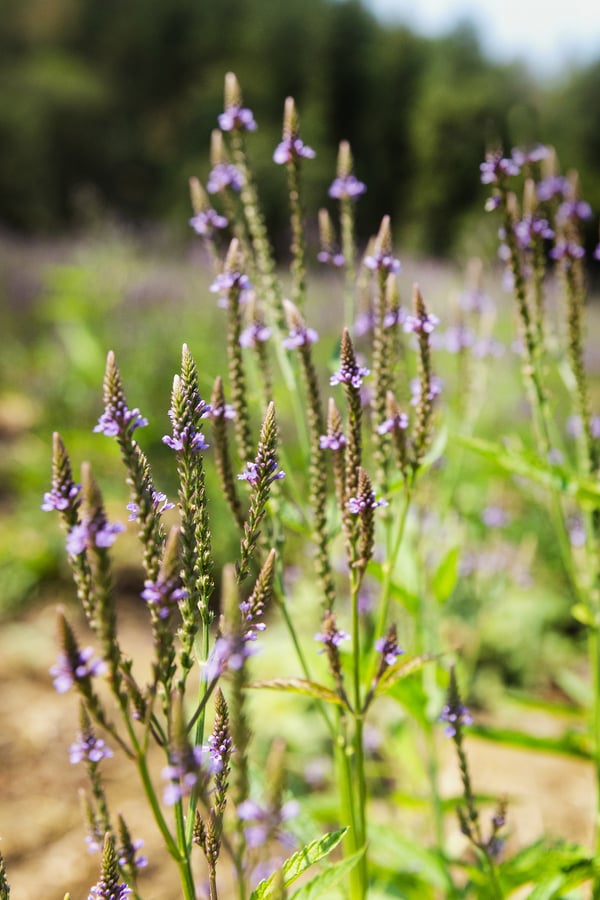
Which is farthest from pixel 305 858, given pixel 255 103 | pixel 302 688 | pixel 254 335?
pixel 255 103

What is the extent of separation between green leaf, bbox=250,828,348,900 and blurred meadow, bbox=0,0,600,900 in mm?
624

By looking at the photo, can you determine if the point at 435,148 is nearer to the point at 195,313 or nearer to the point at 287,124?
the point at 195,313

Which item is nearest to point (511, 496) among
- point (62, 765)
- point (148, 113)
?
point (62, 765)

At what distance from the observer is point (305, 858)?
123cm

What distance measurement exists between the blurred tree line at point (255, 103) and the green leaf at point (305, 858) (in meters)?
19.3

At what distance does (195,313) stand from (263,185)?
36.8ft

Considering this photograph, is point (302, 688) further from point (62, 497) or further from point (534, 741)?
point (534, 741)

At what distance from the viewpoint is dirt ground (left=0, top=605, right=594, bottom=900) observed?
309 centimetres

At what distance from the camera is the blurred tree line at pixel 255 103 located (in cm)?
Answer: 2184

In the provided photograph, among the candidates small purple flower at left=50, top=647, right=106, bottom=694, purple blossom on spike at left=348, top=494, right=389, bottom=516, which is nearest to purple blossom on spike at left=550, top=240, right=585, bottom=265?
purple blossom on spike at left=348, top=494, right=389, bottom=516

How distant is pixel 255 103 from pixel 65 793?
2424 centimetres

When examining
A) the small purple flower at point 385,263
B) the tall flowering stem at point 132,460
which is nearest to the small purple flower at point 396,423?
the small purple flower at point 385,263

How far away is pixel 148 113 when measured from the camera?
27.5m

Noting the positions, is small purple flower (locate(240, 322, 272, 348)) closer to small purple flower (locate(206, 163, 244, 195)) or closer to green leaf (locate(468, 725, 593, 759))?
small purple flower (locate(206, 163, 244, 195))
